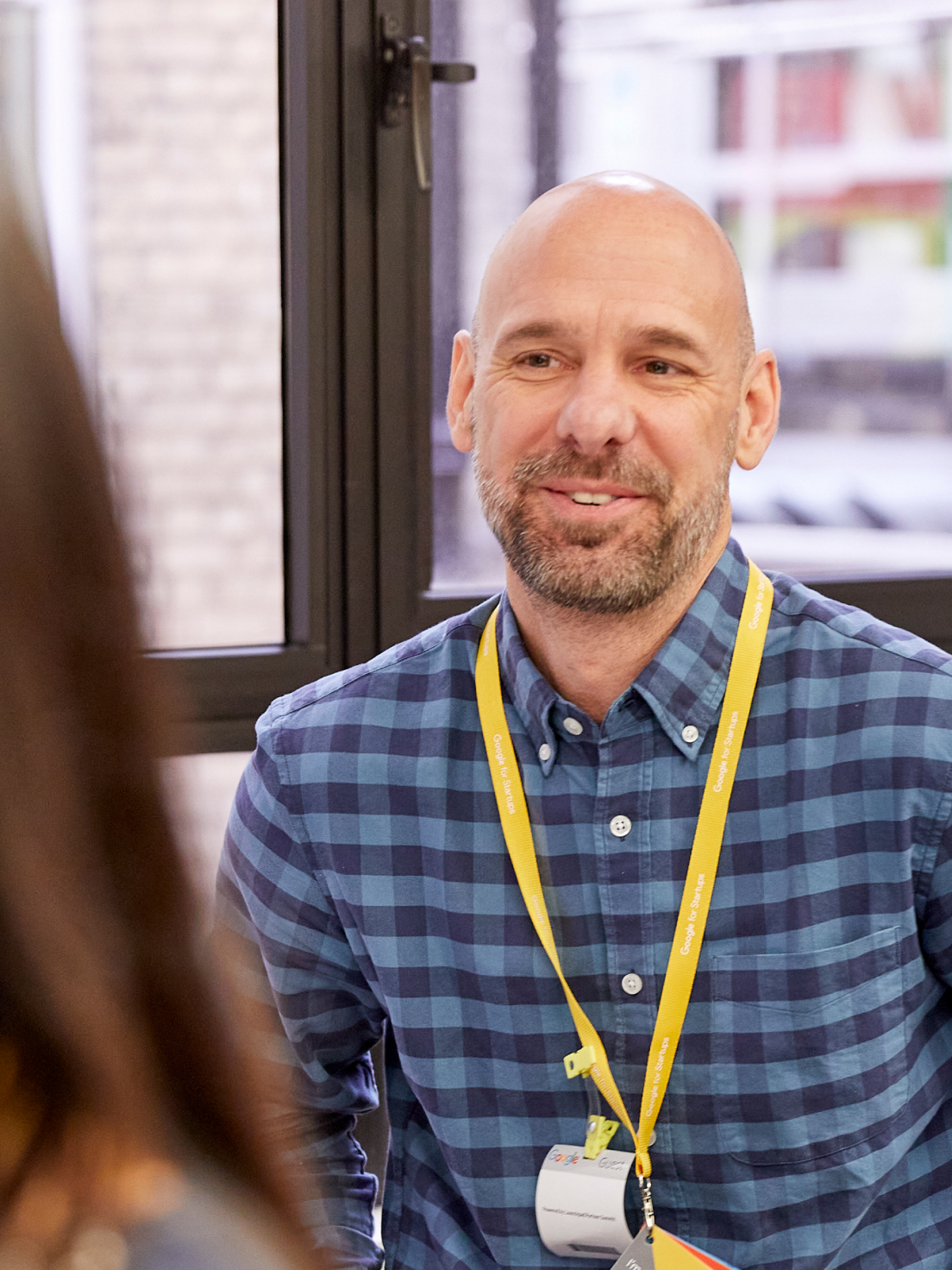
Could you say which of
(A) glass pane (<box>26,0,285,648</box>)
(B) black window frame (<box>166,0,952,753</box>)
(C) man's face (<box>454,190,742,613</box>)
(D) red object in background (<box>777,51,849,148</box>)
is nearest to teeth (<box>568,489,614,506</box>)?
(C) man's face (<box>454,190,742,613</box>)

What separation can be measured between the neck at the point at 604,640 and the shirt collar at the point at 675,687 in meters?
0.02

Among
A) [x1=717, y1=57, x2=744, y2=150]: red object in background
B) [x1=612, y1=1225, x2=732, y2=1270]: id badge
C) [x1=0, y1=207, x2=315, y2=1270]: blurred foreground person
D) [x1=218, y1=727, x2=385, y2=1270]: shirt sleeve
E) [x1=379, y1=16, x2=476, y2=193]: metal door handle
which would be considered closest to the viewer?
[x1=0, y1=207, x2=315, y2=1270]: blurred foreground person

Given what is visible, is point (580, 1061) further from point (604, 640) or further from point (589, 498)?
point (589, 498)

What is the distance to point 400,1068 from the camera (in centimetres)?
155

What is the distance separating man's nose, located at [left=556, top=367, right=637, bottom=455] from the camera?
4.84ft

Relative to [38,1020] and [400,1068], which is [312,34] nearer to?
[400,1068]

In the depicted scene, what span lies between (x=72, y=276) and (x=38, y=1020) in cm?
196

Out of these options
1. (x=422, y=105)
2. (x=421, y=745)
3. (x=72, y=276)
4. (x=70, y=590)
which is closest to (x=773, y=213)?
(x=422, y=105)

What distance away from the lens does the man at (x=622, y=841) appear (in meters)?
1.38

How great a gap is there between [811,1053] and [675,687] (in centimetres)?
37

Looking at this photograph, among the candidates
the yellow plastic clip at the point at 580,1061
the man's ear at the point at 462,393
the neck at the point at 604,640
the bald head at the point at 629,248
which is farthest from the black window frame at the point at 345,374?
the yellow plastic clip at the point at 580,1061

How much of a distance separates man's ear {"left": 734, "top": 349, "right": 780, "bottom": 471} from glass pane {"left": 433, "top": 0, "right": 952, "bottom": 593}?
2.68 feet

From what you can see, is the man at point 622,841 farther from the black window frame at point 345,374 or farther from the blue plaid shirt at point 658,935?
the black window frame at point 345,374

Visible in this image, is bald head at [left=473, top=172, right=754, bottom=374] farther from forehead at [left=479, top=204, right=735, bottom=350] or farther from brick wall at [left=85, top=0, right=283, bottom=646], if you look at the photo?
brick wall at [left=85, top=0, right=283, bottom=646]
